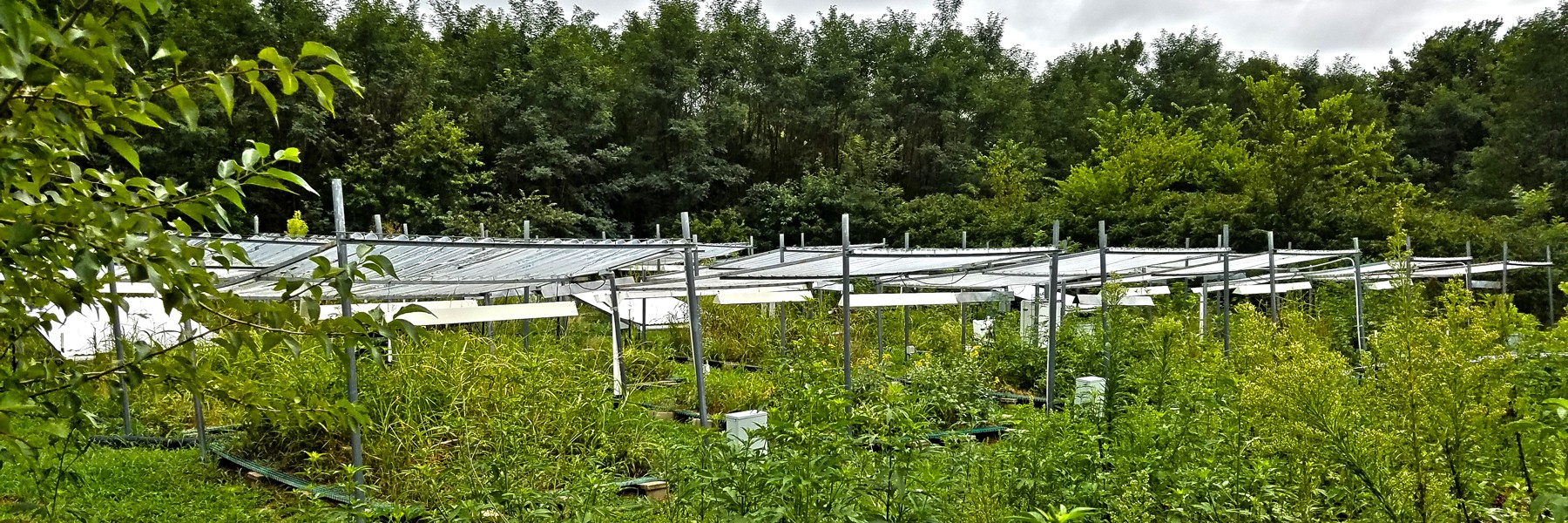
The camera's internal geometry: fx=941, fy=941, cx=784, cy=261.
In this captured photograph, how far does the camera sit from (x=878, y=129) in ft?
92.6

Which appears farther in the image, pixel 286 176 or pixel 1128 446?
pixel 1128 446

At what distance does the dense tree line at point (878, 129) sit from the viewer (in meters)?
18.3

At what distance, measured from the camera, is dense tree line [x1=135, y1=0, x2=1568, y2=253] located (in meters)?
18.3

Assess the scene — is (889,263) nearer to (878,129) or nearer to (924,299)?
(924,299)

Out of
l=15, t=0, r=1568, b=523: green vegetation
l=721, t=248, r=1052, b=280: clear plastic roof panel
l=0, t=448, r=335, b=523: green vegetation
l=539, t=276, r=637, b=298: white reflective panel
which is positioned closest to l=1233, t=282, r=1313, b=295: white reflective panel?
l=15, t=0, r=1568, b=523: green vegetation

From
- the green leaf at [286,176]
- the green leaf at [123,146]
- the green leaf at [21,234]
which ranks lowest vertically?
the green leaf at [21,234]

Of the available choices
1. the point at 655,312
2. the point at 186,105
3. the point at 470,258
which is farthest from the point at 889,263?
the point at 186,105

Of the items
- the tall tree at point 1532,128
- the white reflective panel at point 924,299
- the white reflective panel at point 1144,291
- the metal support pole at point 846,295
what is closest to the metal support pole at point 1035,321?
the white reflective panel at point 1144,291

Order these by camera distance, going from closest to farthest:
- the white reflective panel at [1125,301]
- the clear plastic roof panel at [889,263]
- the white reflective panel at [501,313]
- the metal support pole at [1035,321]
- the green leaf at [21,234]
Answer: the green leaf at [21,234] → the white reflective panel at [501,313] → the clear plastic roof panel at [889,263] → the white reflective panel at [1125,301] → the metal support pole at [1035,321]

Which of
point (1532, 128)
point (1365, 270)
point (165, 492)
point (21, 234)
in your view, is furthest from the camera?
point (1532, 128)

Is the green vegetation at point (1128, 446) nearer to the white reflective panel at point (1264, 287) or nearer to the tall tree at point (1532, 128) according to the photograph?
the white reflective panel at point (1264, 287)

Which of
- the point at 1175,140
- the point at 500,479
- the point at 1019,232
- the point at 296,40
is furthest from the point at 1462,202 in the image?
the point at 296,40

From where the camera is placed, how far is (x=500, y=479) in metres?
3.84

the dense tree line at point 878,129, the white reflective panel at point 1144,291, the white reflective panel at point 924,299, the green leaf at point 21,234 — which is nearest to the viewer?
the green leaf at point 21,234
